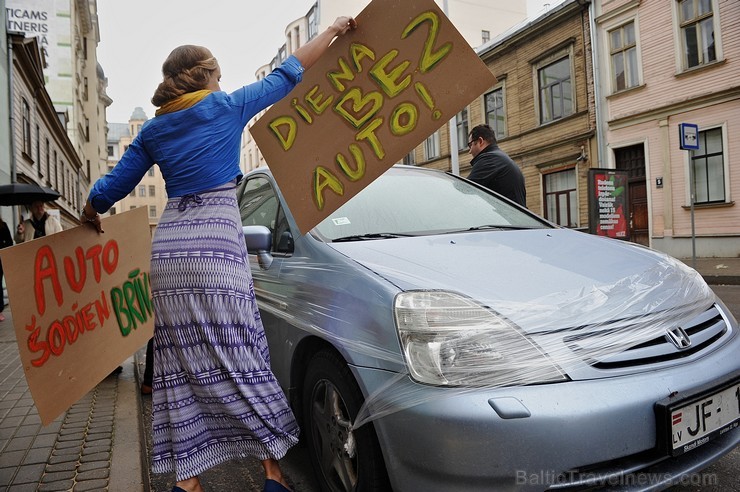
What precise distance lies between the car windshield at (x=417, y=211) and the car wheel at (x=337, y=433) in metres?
0.60

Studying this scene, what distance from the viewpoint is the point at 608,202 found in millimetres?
10195

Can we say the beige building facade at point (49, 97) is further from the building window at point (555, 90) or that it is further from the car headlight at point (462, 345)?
the building window at point (555, 90)

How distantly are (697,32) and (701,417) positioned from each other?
15.3 m

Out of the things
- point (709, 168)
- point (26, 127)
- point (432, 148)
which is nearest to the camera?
point (709, 168)

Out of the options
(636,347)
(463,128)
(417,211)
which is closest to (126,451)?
(417,211)

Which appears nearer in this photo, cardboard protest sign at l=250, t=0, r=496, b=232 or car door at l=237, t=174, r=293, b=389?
cardboard protest sign at l=250, t=0, r=496, b=232

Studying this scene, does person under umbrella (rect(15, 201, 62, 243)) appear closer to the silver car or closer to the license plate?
the silver car

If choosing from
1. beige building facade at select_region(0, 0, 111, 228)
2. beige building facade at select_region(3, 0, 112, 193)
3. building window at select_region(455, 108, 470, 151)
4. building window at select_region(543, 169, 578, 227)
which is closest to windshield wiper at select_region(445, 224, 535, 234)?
beige building facade at select_region(0, 0, 111, 228)

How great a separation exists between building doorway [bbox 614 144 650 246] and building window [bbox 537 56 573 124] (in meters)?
2.80

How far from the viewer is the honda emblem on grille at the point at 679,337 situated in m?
1.74

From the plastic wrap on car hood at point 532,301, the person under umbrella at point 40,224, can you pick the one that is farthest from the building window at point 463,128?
the plastic wrap on car hood at point 532,301

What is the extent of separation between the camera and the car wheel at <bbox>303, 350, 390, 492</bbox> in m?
1.76

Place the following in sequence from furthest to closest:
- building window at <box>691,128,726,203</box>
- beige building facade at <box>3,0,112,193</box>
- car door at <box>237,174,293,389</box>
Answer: beige building facade at <box>3,0,112,193</box> < building window at <box>691,128,726,203</box> < car door at <box>237,174,293,389</box>

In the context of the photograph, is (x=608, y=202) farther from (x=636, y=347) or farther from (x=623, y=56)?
(x=636, y=347)
